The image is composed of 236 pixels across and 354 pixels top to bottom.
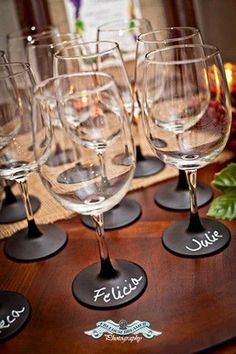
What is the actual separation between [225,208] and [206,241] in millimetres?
49

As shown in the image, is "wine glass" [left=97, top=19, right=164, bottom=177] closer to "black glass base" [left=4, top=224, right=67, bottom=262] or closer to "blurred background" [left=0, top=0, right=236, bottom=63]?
"black glass base" [left=4, top=224, right=67, bottom=262]

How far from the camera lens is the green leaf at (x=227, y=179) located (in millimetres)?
655

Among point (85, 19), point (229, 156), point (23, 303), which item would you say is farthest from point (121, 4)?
point (23, 303)

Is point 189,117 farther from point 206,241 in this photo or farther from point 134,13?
point 134,13

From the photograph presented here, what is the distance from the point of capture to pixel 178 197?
29.0 inches

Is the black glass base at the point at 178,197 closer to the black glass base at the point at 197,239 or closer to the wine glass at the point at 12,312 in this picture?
the black glass base at the point at 197,239

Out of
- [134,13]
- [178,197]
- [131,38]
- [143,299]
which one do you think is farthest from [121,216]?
[134,13]

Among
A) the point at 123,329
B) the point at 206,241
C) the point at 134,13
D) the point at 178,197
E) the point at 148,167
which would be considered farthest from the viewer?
the point at 134,13

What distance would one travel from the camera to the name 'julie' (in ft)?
1.81

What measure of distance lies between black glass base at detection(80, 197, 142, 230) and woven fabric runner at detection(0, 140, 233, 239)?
1.6 inches

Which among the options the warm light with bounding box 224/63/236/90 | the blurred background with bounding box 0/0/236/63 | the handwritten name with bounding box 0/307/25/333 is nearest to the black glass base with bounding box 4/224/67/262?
the handwritten name with bounding box 0/307/25/333

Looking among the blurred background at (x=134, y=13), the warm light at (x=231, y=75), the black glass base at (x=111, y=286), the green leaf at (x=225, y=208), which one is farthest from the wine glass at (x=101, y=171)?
the blurred background at (x=134, y=13)

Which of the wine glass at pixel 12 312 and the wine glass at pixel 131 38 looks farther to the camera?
the wine glass at pixel 131 38

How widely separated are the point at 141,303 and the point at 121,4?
0.77 meters
